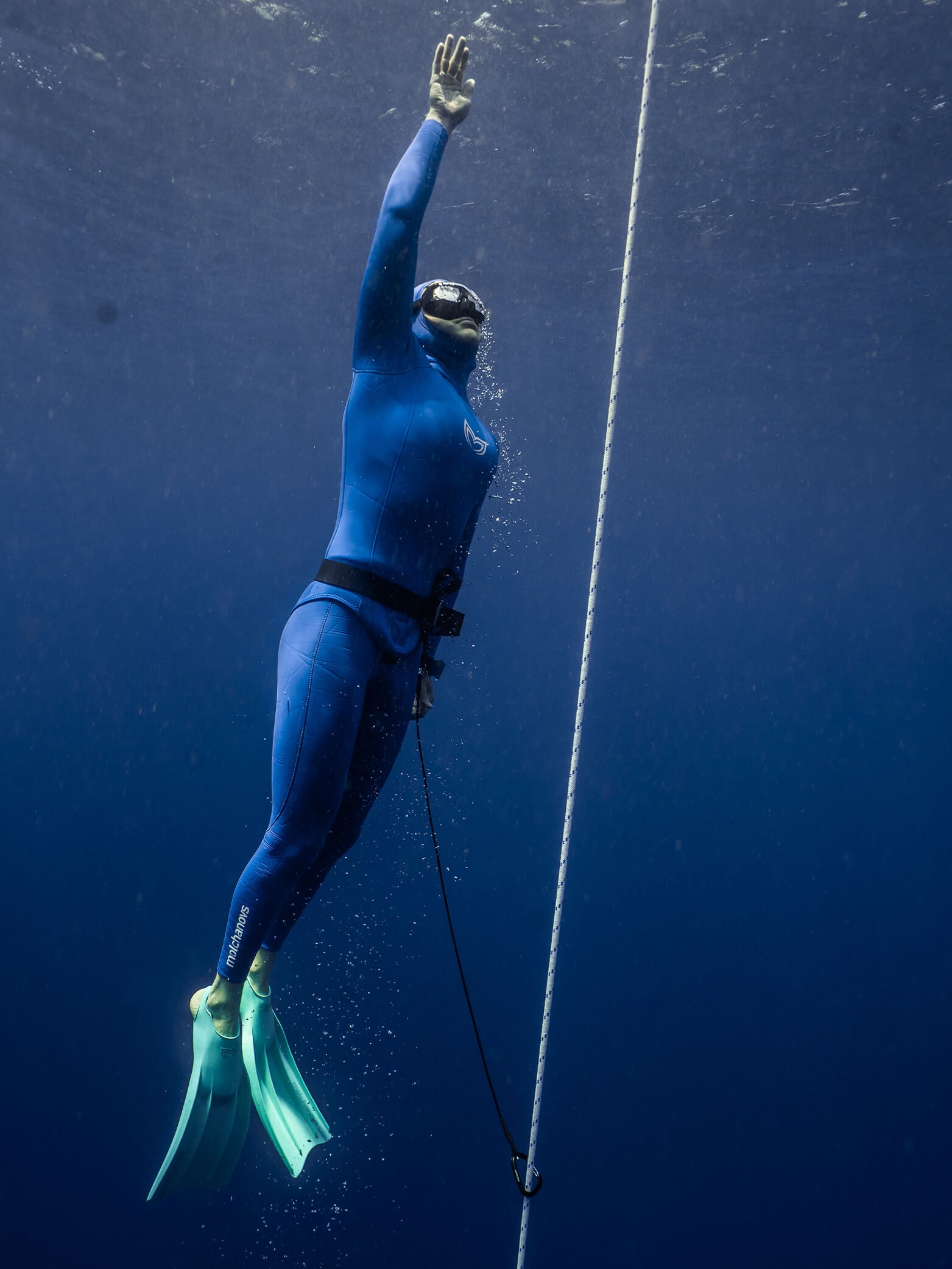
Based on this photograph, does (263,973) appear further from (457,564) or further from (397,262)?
(397,262)

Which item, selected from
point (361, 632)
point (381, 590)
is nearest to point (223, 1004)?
point (361, 632)

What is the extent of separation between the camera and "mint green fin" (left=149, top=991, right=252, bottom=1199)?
9.42 feet

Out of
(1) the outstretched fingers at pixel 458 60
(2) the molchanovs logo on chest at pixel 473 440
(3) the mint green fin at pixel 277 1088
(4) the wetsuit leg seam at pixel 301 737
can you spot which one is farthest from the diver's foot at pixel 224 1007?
(1) the outstretched fingers at pixel 458 60

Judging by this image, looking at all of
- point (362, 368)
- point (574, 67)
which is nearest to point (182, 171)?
point (574, 67)

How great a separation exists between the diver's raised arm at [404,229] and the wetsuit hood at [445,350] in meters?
0.26

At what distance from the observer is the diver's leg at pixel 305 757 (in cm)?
275

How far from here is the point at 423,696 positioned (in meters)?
3.50

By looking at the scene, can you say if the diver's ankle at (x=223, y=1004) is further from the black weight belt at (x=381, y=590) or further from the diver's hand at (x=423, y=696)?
the black weight belt at (x=381, y=590)

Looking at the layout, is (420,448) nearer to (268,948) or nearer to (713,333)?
(268,948)

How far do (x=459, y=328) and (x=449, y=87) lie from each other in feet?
2.45

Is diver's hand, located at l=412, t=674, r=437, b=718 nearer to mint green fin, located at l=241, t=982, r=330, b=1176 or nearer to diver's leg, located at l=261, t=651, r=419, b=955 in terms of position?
diver's leg, located at l=261, t=651, r=419, b=955

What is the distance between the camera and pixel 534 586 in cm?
4519

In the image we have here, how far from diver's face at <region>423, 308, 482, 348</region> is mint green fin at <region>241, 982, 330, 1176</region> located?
240 centimetres

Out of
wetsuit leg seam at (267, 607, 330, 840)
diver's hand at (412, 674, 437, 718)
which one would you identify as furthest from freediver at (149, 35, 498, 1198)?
diver's hand at (412, 674, 437, 718)
